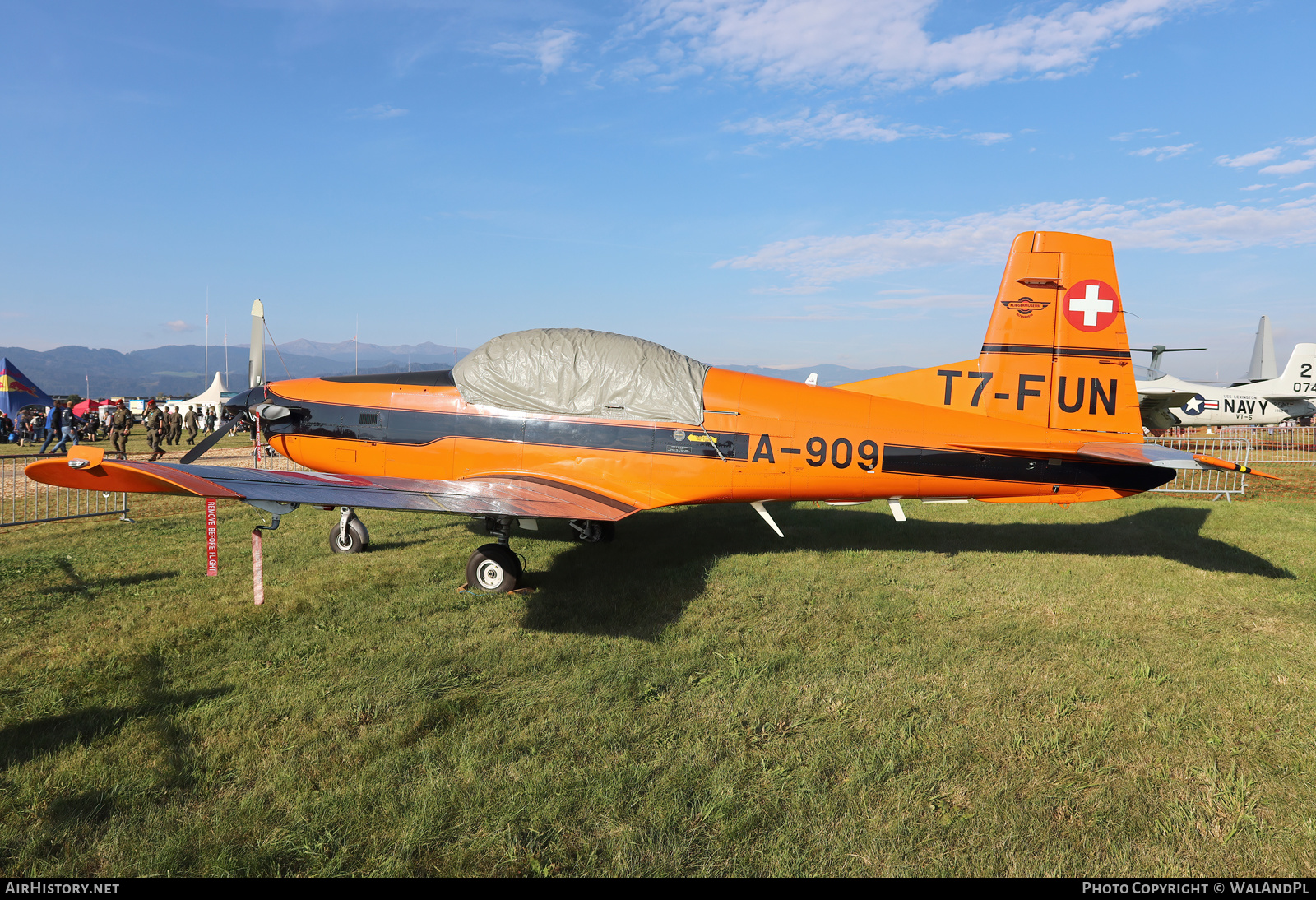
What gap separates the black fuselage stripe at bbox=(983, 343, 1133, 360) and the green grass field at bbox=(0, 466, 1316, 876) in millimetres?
2689

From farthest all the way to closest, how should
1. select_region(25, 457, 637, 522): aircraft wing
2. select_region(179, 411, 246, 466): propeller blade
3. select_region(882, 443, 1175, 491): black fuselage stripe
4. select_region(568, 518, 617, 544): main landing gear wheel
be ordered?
select_region(568, 518, 617, 544): main landing gear wheel → select_region(179, 411, 246, 466): propeller blade → select_region(882, 443, 1175, 491): black fuselage stripe → select_region(25, 457, 637, 522): aircraft wing

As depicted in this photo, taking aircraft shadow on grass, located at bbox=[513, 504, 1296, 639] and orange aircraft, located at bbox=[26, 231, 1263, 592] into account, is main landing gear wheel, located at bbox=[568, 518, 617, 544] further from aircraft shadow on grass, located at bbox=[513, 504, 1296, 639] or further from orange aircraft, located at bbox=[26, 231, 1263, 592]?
orange aircraft, located at bbox=[26, 231, 1263, 592]

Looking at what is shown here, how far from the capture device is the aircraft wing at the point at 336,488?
524 centimetres

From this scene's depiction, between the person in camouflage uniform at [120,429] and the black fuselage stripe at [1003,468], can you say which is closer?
the black fuselage stripe at [1003,468]

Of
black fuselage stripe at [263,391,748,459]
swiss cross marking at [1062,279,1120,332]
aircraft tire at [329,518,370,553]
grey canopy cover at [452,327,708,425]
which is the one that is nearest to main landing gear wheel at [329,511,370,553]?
aircraft tire at [329,518,370,553]

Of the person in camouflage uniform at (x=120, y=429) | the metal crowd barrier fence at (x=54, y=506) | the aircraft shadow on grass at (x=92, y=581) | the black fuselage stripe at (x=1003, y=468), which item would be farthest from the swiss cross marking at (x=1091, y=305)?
the person in camouflage uniform at (x=120, y=429)

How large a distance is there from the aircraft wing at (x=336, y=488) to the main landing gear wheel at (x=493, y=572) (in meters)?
0.74

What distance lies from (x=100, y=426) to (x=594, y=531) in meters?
40.0

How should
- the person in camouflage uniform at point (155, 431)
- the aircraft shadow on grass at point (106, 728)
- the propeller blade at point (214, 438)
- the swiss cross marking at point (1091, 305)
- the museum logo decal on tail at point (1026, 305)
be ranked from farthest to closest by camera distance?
the person in camouflage uniform at point (155, 431), the propeller blade at point (214, 438), the museum logo decal on tail at point (1026, 305), the swiss cross marking at point (1091, 305), the aircraft shadow on grass at point (106, 728)

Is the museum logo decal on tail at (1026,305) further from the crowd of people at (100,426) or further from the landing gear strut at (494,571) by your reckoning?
the crowd of people at (100,426)

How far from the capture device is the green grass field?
327 cm

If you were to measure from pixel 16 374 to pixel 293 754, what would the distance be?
47.8 metres

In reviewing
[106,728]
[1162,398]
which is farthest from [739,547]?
[1162,398]

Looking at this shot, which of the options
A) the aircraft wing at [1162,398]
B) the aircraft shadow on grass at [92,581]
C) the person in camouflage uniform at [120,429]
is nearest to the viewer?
the aircraft shadow on grass at [92,581]
